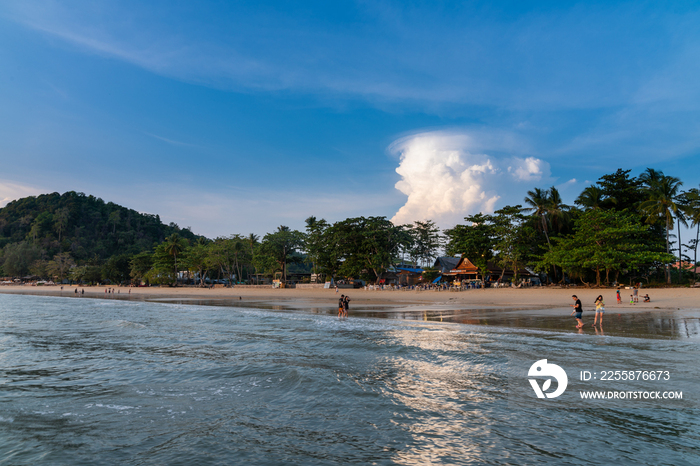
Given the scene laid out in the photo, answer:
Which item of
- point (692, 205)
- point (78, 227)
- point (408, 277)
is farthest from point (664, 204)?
point (78, 227)

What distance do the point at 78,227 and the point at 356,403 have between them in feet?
565

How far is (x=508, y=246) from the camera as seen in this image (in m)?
43.5

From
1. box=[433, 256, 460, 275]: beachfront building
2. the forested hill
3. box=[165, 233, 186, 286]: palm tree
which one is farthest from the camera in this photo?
the forested hill

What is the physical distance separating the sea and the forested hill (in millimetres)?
136828

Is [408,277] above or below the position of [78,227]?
below

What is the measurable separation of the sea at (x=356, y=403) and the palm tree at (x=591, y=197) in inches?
1370

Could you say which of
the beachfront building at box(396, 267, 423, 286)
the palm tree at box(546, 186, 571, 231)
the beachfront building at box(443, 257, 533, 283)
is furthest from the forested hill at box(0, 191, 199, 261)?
the palm tree at box(546, 186, 571, 231)

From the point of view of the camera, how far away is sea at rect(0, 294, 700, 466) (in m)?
4.98

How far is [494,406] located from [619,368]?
441 cm

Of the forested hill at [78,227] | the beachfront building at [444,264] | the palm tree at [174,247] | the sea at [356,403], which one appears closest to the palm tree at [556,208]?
the beachfront building at [444,264]

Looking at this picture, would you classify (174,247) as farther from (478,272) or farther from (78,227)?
(78,227)

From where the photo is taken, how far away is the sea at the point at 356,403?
16.3ft

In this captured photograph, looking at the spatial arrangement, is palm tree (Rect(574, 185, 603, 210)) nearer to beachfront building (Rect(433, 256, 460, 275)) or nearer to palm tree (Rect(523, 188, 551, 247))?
palm tree (Rect(523, 188, 551, 247))

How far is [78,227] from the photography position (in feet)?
468
